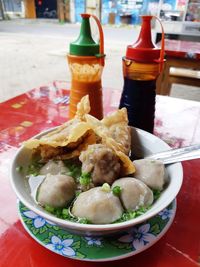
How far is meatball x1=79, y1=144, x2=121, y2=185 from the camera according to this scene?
0.45 meters

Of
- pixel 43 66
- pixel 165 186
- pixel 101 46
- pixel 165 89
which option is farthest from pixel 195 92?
pixel 165 186

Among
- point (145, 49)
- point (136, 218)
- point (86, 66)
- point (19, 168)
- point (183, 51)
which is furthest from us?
point (183, 51)

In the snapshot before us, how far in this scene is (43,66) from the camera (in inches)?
149

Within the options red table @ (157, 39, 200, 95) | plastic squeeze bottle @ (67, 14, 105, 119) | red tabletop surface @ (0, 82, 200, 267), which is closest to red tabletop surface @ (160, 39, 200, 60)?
red table @ (157, 39, 200, 95)

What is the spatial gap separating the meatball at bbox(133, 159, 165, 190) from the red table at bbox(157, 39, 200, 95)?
172 centimetres

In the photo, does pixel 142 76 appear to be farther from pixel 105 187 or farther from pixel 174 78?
pixel 174 78

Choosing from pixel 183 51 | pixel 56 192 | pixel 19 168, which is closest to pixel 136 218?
pixel 56 192

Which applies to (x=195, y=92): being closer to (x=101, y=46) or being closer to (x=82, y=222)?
(x=101, y=46)

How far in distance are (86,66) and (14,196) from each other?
0.41m

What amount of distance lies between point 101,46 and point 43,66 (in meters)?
3.26

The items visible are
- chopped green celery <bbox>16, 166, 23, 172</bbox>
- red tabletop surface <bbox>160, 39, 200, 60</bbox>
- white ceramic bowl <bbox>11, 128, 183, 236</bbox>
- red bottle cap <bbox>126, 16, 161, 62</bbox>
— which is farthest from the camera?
red tabletop surface <bbox>160, 39, 200, 60</bbox>

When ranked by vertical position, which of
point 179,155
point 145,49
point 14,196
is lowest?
point 14,196

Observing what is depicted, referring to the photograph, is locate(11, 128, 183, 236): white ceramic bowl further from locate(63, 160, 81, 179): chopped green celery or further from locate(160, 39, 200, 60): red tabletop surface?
locate(160, 39, 200, 60): red tabletop surface

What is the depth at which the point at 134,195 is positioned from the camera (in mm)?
420
